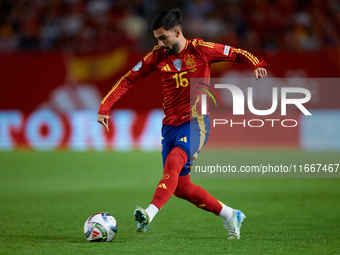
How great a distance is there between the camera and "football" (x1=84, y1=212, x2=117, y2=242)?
5406mm

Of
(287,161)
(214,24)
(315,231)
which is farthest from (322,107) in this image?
(315,231)

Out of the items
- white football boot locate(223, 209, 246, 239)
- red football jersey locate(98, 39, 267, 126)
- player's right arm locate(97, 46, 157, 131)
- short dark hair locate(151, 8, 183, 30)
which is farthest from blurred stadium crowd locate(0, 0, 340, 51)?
white football boot locate(223, 209, 246, 239)

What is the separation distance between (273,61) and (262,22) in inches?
68.2

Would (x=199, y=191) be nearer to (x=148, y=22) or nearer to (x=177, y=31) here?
(x=177, y=31)

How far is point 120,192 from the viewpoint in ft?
30.5

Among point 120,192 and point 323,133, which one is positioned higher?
point 323,133

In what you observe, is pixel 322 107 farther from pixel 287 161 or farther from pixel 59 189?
pixel 59 189

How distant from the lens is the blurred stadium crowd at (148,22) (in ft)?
51.2

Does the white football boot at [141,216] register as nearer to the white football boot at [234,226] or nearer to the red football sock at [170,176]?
the red football sock at [170,176]

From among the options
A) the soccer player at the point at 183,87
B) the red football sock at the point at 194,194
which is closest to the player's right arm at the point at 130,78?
the soccer player at the point at 183,87

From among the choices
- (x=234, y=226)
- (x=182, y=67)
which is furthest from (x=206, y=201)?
(x=182, y=67)

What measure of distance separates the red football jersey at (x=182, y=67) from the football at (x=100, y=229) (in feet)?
3.64

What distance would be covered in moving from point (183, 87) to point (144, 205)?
2.77 metres

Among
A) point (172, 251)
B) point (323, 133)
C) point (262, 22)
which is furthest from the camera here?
point (262, 22)
